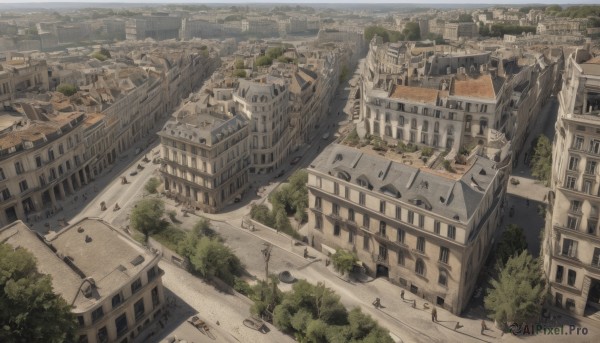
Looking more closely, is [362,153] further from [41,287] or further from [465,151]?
[41,287]

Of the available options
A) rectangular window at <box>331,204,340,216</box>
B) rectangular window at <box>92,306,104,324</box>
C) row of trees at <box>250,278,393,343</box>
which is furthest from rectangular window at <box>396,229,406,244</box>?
rectangular window at <box>92,306,104,324</box>

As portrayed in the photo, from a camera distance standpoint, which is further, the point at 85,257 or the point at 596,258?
the point at 596,258

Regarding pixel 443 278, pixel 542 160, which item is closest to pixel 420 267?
pixel 443 278

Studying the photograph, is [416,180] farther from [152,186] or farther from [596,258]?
[152,186]

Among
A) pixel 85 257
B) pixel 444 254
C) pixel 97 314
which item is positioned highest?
pixel 85 257

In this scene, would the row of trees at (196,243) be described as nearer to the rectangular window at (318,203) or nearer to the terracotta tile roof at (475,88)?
the rectangular window at (318,203)

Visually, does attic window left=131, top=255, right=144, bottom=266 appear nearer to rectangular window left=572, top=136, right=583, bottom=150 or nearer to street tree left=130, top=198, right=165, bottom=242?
street tree left=130, top=198, right=165, bottom=242

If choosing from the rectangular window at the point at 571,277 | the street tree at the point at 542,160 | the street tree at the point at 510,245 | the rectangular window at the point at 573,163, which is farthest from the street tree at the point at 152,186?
the street tree at the point at 542,160
